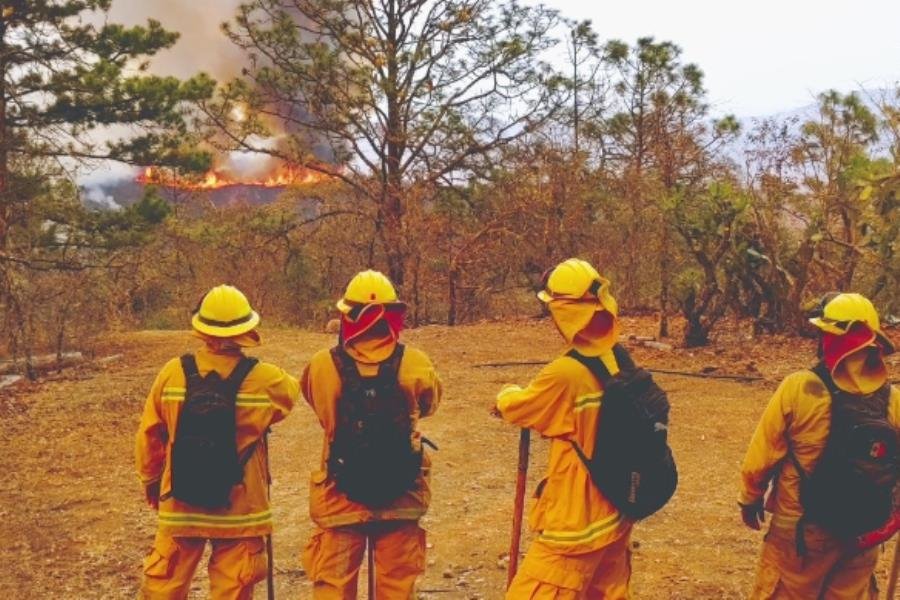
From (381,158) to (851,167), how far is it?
10441 millimetres

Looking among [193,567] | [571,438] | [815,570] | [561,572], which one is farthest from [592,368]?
[193,567]

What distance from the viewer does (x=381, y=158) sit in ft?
62.5

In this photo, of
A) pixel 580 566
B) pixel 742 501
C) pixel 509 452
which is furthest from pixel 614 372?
pixel 509 452

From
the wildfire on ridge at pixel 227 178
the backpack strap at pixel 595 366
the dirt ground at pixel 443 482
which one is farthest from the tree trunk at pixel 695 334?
the backpack strap at pixel 595 366

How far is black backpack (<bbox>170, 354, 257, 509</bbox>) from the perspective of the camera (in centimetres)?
339

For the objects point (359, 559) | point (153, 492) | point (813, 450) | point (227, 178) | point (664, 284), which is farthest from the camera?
point (227, 178)

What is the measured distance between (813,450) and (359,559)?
6.57ft

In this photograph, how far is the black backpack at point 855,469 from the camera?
3.11 m

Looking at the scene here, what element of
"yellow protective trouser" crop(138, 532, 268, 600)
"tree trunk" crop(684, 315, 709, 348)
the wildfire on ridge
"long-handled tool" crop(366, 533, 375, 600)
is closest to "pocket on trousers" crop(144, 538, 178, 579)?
"yellow protective trouser" crop(138, 532, 268, 600)

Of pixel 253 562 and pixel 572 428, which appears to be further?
pixel 253 562

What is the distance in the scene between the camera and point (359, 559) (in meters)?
3.60

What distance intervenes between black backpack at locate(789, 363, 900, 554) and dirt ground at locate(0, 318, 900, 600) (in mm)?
1797

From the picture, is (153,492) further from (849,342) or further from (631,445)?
(849,342)

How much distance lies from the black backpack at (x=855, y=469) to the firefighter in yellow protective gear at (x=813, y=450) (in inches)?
1.6
